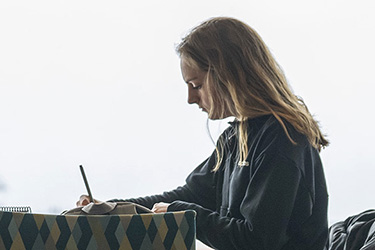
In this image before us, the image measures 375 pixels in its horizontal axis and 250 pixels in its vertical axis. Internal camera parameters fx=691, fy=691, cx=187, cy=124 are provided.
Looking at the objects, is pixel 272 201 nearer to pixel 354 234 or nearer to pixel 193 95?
pixel 354 234

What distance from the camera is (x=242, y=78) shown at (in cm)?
197

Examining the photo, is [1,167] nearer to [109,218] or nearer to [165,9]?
[165,9]

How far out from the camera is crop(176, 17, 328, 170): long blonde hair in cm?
196

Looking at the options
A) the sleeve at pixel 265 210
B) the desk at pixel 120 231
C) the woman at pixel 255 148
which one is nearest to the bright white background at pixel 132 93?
the woman at pixel 255 148

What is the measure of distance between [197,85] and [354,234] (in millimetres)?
628

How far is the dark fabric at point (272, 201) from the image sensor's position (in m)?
1.80

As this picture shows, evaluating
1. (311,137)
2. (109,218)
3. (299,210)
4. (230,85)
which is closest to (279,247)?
(299,210)

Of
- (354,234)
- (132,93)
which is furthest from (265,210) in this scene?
(132,93)

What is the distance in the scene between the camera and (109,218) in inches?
55.5

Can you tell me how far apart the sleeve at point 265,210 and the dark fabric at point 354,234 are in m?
0.20

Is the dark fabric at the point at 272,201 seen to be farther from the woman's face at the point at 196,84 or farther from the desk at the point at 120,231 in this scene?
the desk at the point at 120,231

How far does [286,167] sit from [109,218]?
588 mm

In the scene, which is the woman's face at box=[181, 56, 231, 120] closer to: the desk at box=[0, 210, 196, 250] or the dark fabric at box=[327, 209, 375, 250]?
the dark fabric at box=[327, 209, 375, 250]

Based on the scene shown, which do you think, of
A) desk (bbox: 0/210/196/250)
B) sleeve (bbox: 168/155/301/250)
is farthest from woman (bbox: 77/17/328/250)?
desk (bbox: 0/210/196/250)
